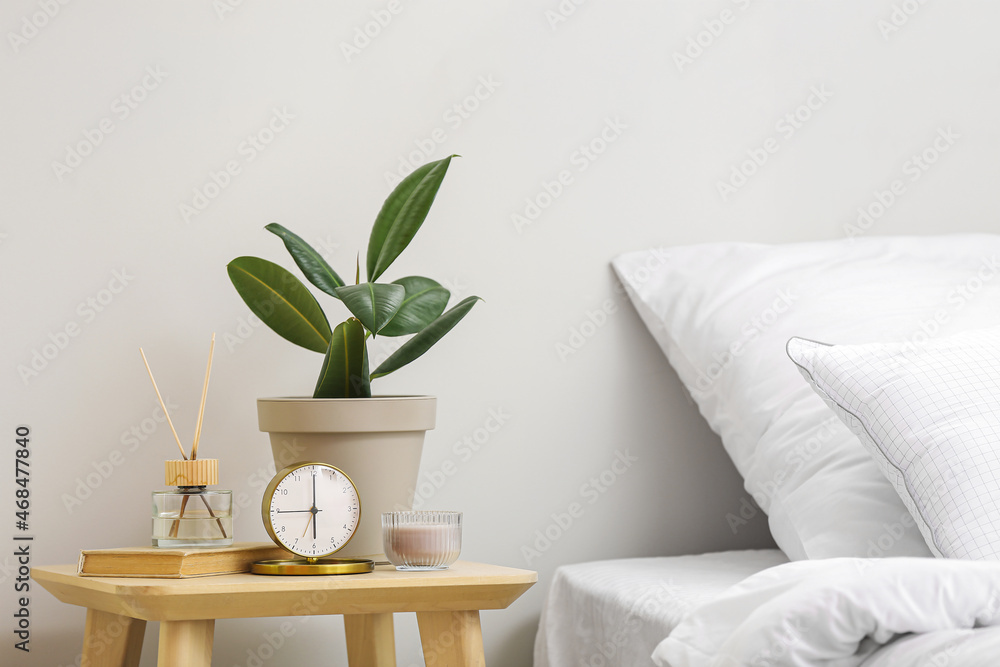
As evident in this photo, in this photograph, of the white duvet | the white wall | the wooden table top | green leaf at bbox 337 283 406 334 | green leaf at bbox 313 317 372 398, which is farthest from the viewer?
the white wall

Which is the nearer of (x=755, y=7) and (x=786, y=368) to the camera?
(x=786, y=368)

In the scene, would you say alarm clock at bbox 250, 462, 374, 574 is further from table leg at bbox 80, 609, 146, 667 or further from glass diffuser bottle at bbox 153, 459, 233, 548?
table leg at bbox 80, 609, 146, 667

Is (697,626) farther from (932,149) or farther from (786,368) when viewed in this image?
(932,149)

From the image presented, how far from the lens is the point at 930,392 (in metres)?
0.98

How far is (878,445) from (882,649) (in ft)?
1.13

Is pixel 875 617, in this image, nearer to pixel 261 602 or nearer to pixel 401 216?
pixel 261 602

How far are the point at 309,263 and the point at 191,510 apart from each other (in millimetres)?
344

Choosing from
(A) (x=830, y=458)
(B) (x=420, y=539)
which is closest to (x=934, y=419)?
(A) (x=830, y=458)

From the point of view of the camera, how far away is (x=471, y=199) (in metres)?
1.45

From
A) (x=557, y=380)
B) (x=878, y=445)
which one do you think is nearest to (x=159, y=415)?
(x=557, y=380)

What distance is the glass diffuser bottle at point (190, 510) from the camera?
1.06 metres

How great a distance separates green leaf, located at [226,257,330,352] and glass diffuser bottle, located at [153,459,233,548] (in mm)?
203

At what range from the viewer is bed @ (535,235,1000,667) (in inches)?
27.4

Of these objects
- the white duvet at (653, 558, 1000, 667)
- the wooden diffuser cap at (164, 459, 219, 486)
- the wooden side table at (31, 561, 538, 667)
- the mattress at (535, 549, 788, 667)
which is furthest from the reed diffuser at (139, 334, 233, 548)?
the white duvet at (653, 558, 1000, 667)
